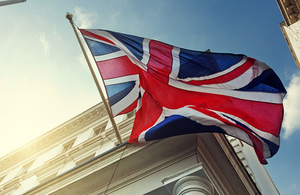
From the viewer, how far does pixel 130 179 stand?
7988mm

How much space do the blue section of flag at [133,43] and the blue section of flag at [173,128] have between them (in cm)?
226

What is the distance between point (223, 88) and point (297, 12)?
16225 millimetres

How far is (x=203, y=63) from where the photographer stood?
7426 millimetres

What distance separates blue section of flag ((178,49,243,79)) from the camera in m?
7.29

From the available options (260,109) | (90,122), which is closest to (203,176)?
(260,109)

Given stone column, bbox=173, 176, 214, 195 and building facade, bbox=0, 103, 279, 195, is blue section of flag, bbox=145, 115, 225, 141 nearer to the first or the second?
building facade, bbox=0, 103, 279, 195

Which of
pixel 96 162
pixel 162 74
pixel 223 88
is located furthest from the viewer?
pixel 96 162

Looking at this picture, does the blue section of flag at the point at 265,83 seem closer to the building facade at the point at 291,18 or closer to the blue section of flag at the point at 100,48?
the blue section of flag at the point at 100,48

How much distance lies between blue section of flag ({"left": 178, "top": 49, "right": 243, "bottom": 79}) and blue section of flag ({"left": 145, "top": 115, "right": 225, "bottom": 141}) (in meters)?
1.46

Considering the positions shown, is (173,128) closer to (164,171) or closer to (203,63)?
(164,171)

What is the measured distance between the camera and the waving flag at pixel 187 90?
6.24m

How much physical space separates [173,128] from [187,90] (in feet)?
4.05

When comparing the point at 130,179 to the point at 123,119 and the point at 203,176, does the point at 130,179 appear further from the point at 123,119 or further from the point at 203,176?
the point at 123,119

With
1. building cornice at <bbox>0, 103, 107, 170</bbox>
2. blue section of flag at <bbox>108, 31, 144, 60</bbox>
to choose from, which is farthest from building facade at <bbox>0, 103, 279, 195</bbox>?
building cornice at <bbox>0, 103, 107, 170</bbox>
